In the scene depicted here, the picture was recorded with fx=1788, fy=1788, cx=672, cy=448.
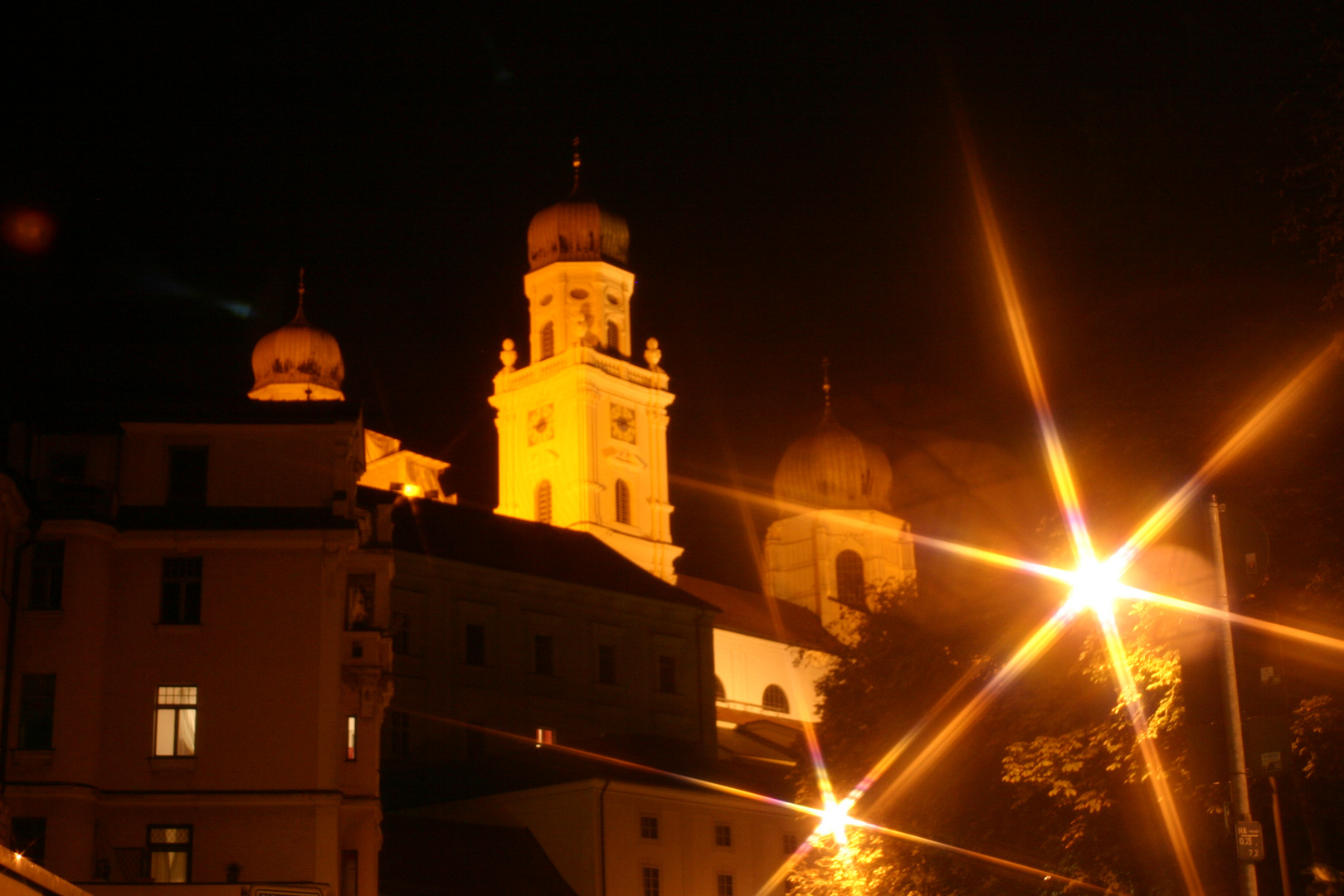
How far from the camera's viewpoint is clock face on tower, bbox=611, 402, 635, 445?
285 feet

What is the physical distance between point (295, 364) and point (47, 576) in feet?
169

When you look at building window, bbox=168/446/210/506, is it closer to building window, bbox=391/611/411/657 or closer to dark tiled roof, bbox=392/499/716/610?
building window, bbox=391/611/411/657

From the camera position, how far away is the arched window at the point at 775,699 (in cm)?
8894

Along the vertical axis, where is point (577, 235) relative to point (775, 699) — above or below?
above

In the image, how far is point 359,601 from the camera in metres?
40.8

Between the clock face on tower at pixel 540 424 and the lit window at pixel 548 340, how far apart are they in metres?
2.79

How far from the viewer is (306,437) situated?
124ft

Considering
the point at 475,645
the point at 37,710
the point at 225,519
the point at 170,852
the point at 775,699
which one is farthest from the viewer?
the point at 775,699

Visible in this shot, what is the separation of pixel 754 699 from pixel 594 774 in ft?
110

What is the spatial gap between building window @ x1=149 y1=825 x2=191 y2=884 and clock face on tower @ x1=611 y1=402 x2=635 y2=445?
174 ft

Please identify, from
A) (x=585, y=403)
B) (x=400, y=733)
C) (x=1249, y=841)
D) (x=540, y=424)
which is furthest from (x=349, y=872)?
(x=540, y=424)

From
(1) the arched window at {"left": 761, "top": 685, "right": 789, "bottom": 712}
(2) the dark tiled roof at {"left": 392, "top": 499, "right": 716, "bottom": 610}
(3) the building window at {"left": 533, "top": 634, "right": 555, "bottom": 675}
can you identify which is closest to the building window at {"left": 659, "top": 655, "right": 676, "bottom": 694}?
(2) the dark tiled roof at {"left": 392, "top": 499, "right": 716, "bottom": 610}

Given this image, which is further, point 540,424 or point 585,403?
point 540,424

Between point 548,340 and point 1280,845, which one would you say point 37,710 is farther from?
point 548,340
